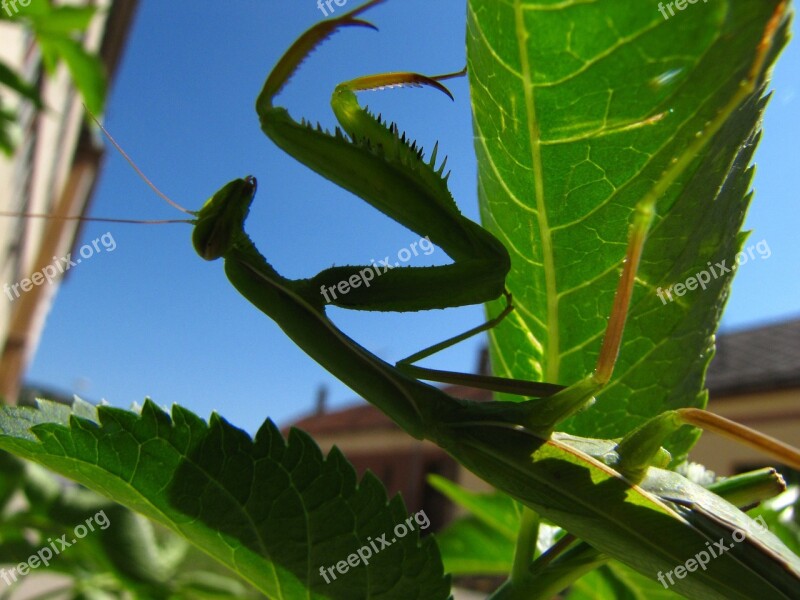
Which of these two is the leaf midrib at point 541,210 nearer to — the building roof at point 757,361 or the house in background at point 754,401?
the building roof at point 757,361

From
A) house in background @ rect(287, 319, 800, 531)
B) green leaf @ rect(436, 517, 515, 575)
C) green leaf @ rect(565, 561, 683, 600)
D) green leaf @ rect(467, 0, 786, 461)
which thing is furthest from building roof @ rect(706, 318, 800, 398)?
green leaf @ rect(467, 0, 786, 461)

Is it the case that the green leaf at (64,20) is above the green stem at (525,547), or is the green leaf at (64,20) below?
above

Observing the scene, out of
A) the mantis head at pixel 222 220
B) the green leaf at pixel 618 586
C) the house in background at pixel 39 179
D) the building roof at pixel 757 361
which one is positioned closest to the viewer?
the mantis head at pixel 222 220

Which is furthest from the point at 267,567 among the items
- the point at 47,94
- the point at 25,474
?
the point at 47,94

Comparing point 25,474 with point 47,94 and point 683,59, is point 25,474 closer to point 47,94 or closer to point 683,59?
point 683,59

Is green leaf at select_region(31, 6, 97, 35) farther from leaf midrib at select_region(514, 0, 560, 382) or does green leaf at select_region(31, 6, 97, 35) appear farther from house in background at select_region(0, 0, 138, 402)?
house in background at select_region(0, 0, 138, 402)

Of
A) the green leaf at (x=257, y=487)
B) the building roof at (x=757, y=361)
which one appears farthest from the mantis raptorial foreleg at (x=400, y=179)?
the building roof at (x=757, y=361)
